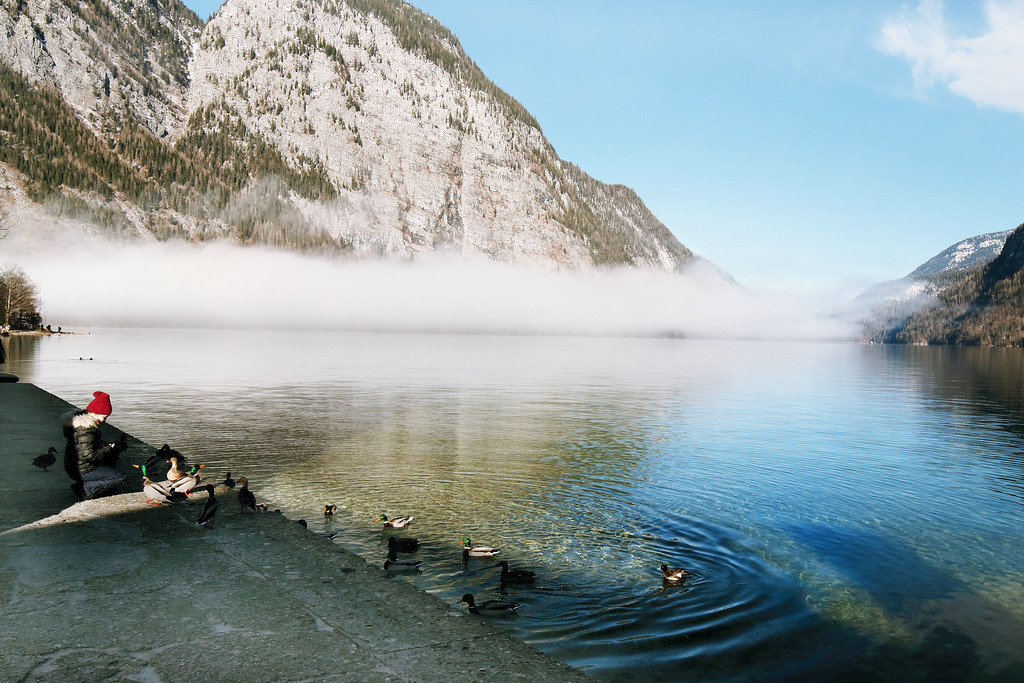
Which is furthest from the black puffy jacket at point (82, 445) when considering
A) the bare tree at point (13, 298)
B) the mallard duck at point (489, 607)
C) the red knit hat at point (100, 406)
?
the bare tree at point (13, 298)

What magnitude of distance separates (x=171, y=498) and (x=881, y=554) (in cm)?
1700

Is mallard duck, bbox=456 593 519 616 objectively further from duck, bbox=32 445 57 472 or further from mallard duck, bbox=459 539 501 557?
duck, bbox=32 445 57 472

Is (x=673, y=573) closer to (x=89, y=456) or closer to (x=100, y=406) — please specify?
(x=100, y=406)

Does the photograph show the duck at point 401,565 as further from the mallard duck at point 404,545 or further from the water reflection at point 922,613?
the water reflection at point 922,613

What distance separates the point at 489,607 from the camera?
12.6 m

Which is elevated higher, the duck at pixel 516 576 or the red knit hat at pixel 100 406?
the red knit hat at pixel 100 406

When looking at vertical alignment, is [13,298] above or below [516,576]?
above

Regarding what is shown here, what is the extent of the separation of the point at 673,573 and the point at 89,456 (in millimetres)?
12882

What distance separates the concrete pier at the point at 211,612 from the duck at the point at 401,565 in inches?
66.9

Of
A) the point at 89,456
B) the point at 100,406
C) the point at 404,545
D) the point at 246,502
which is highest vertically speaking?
the point at 100,406

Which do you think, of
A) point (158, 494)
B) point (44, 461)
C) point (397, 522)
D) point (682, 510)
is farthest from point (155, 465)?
point (682, 510)

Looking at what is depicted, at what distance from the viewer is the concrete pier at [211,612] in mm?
7707

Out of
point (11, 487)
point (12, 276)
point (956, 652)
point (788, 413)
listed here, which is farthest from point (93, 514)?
point (12, 276)

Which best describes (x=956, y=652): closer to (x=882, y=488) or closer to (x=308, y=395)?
(x=882, y=488)
